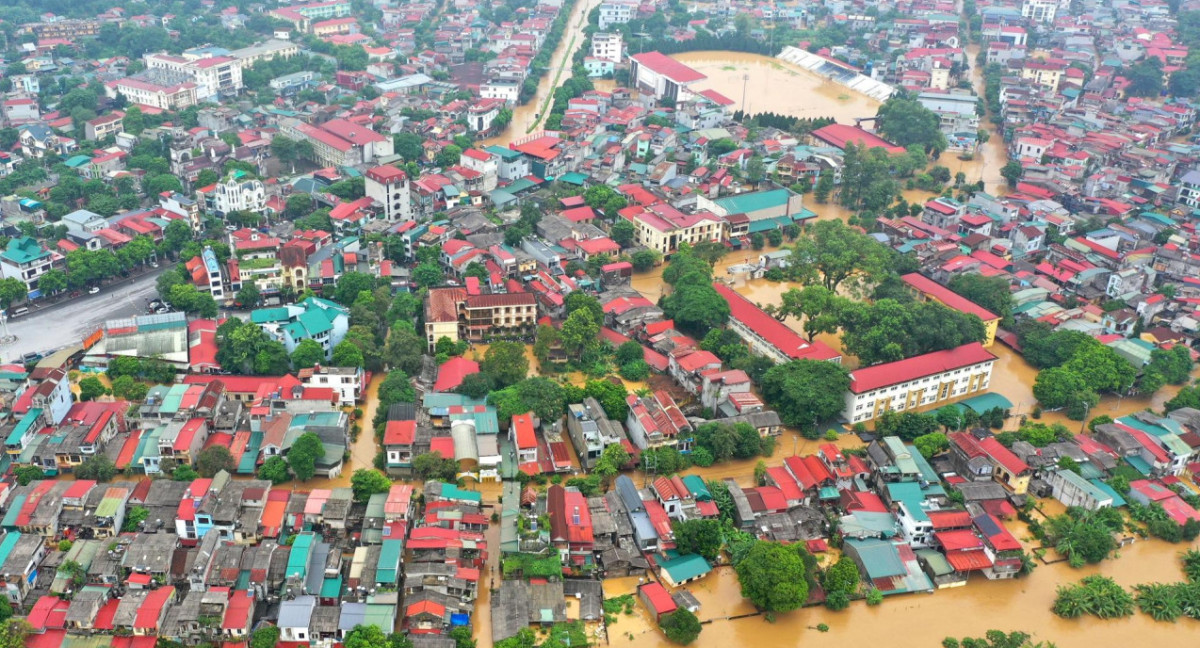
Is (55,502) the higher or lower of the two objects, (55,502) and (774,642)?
the higher

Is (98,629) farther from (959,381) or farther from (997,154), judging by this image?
(997,154)

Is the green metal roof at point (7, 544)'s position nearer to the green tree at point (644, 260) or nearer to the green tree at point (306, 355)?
the green tree at point (306, 355)

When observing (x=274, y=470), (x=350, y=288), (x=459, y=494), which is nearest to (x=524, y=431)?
(x=459, y=494)

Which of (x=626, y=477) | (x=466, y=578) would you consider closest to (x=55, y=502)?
(x=466, y=578)

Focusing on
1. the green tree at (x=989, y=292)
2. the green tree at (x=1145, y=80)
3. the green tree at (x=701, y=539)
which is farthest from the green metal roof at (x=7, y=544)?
the green tree at (x=1145, y=80)

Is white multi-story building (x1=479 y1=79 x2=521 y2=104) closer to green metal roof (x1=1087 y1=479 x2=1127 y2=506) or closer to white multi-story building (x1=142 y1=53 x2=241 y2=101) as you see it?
white multi-story building (x1=142 y1=53 x2=241 y2=101)

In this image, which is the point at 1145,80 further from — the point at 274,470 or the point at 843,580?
the point at 274,470
